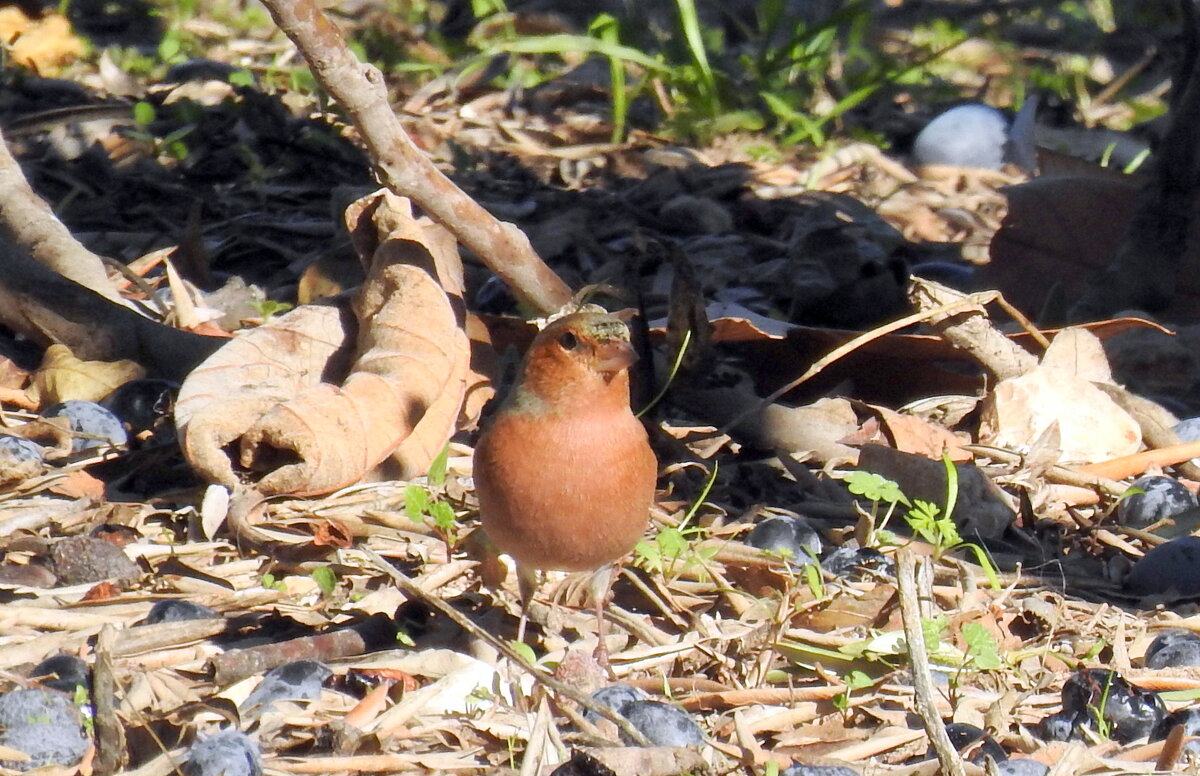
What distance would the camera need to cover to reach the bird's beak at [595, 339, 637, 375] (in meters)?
3.50

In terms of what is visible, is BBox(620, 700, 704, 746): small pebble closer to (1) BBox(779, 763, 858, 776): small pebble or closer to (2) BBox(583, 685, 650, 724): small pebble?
(2) BBox(583, 685, 650, 724): small pebble

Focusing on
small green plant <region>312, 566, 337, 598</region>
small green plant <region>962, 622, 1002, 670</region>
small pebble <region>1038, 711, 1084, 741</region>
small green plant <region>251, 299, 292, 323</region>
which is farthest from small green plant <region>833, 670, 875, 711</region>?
small green plant <region>251, 299, 292, 323</region>

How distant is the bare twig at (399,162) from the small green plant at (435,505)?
0.63m

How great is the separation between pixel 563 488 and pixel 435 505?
0.42 meters

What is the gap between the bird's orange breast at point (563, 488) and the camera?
349 cm

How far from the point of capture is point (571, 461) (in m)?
3.52

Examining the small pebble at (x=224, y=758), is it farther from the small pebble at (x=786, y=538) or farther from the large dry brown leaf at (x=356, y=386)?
the small pebble at (x=786, y=538)

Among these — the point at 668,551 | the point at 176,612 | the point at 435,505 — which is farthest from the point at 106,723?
the point at 668,551

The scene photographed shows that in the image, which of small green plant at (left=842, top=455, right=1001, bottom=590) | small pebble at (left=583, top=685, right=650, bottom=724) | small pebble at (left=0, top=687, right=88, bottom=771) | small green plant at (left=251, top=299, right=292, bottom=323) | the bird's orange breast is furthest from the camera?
small green plant at (left=251, top=299, right=292, bottom=323)

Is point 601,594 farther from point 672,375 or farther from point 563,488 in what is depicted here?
point 672,375

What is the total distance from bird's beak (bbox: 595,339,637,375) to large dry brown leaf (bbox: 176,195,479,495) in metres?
0.91

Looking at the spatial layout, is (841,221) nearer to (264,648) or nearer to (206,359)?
(206,359)

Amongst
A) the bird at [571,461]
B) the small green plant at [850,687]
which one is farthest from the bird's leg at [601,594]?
the small green plant at [850,687]

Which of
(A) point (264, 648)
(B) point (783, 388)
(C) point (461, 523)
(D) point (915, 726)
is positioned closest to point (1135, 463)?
(B) point (783, 388)
